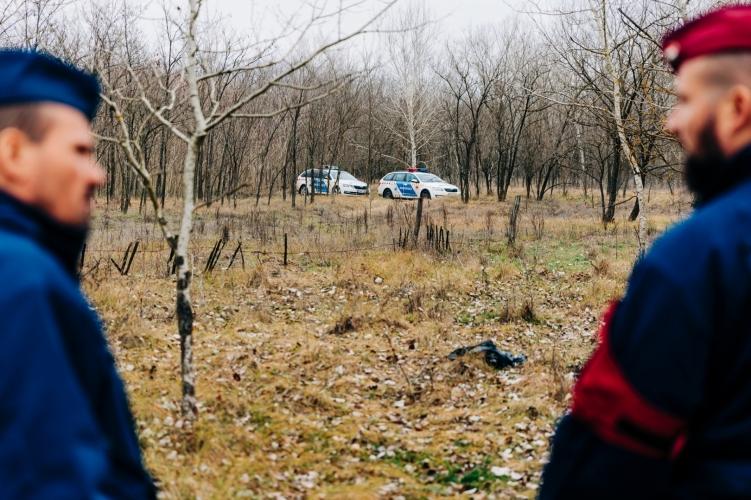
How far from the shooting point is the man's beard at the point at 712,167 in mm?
1399

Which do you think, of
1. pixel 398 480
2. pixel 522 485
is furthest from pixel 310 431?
pixel 522 485

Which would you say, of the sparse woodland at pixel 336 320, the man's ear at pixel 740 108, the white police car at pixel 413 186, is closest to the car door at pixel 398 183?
the white police car at pixel 413 186

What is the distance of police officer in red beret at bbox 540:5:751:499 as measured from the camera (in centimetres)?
128

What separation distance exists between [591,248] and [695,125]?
587 inches

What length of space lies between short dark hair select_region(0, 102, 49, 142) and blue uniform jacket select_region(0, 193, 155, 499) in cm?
14

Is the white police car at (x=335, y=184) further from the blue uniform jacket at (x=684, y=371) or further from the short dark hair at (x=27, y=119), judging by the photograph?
the blue uniform jacket at (x=684, y=371)

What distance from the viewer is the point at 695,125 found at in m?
1.44

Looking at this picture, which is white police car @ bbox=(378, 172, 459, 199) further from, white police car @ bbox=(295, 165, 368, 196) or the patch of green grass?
the patch of green grass

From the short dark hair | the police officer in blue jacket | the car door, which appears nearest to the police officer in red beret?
the police officer in blue jacket

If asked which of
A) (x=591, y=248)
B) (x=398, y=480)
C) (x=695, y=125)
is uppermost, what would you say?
(x=695, y=125)

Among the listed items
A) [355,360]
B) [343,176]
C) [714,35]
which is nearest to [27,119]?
[714,35]

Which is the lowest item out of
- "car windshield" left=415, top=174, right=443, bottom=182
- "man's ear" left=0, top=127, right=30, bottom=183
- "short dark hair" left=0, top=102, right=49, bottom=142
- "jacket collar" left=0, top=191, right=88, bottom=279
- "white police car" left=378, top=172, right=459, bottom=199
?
"jacket collar" left=0, top=191, right=88, bottom=279

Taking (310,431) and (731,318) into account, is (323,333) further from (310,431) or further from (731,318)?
(731,318)

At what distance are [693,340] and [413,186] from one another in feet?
98.7
